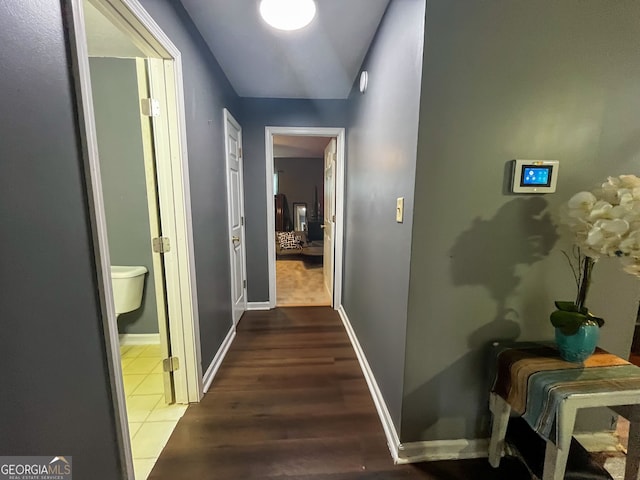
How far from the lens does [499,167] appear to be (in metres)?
1.17

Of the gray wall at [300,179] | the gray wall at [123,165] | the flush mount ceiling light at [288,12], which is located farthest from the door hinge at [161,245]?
the gray wall at [300,179]

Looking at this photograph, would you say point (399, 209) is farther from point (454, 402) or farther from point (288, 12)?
point (288, 12)

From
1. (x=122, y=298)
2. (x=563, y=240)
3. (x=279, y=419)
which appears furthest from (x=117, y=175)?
(x=563, y=240)

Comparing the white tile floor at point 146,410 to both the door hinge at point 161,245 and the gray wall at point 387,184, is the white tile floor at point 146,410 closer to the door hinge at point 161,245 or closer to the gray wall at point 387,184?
the door hinge at point 161,245

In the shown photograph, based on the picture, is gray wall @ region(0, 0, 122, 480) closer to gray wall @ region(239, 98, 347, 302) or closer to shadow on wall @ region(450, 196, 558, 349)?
shadow on wall @ region(450, 196, 558, 349)

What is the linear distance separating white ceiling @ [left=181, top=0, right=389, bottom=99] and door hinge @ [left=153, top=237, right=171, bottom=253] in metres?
1.31

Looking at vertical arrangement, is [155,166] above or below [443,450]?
above

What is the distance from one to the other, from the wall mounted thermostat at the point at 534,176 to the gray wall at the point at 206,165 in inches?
67.0

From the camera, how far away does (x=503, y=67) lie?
3.63 feet

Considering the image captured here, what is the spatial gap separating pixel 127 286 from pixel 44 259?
1.73 metres

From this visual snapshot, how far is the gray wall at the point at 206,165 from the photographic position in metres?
1.56

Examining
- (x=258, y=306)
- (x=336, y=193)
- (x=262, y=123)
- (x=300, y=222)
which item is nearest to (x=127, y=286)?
(x=258, y=306)

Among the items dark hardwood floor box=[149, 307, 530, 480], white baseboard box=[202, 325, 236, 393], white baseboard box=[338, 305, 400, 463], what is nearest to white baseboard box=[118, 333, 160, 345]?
white baseboard box=[202, 325, 236, 393]

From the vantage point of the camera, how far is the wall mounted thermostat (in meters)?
1.15
